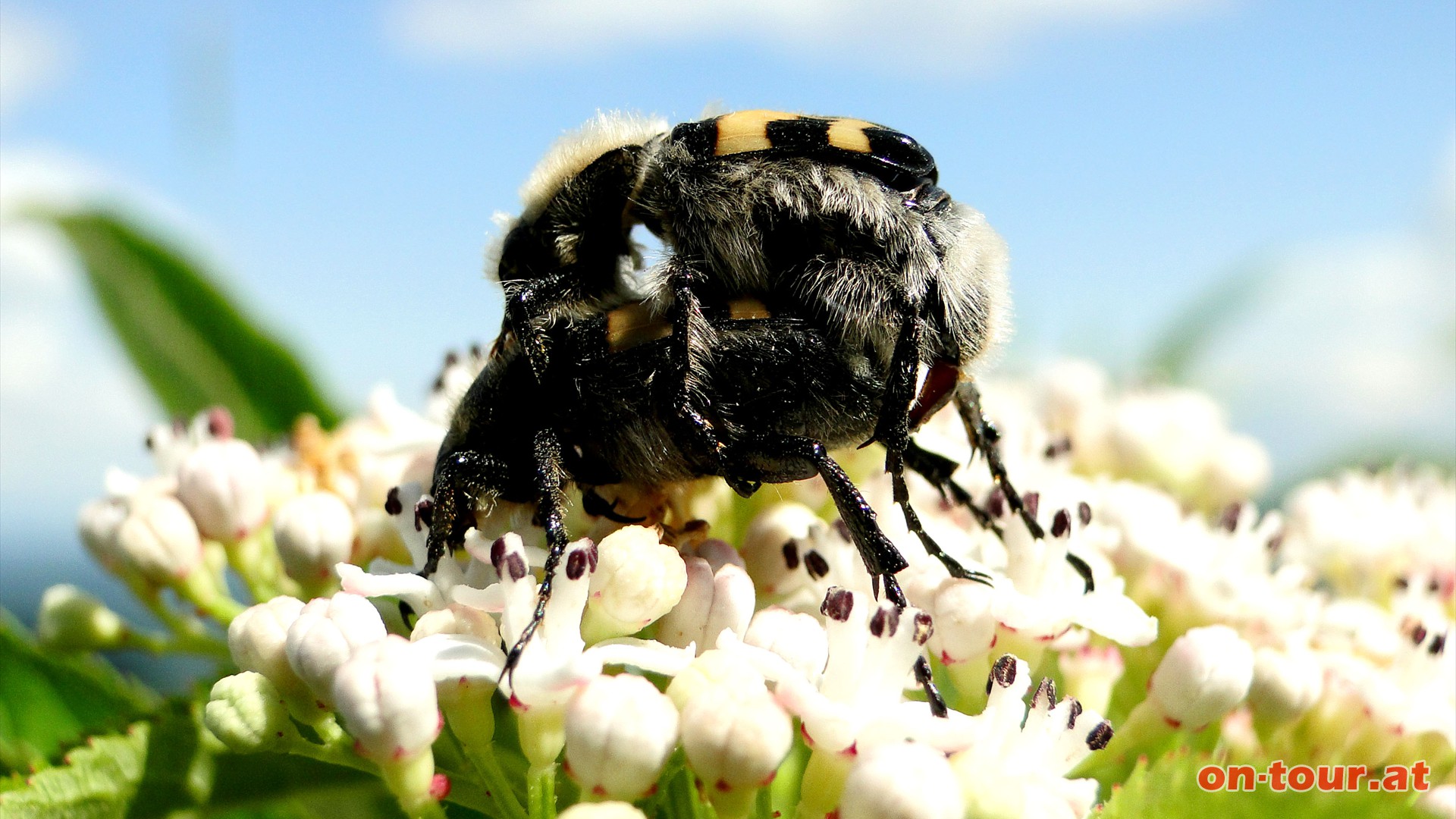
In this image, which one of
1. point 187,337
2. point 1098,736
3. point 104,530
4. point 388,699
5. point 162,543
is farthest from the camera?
point 187,337

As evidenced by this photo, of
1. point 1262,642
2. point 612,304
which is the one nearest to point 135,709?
point 612,304

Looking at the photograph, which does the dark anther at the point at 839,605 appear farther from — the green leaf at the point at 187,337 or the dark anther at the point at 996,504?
the green leaf at the point at 187,337

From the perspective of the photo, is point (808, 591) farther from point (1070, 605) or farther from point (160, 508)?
point (160, 508)

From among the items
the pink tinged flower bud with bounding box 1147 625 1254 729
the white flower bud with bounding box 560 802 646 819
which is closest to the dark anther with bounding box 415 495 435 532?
the white flower bud with bounding box 560 802 646 819

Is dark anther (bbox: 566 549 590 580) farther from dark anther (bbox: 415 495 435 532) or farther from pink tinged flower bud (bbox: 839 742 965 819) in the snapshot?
pink tinged flower bud (bbox: 839 742 965 819)

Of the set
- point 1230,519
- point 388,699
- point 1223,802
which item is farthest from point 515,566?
point 1230,519

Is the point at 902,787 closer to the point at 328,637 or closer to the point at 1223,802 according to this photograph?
the point at 1223,802

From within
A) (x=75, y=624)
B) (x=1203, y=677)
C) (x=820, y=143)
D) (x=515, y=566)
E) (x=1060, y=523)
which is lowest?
(x=75, y=624)
